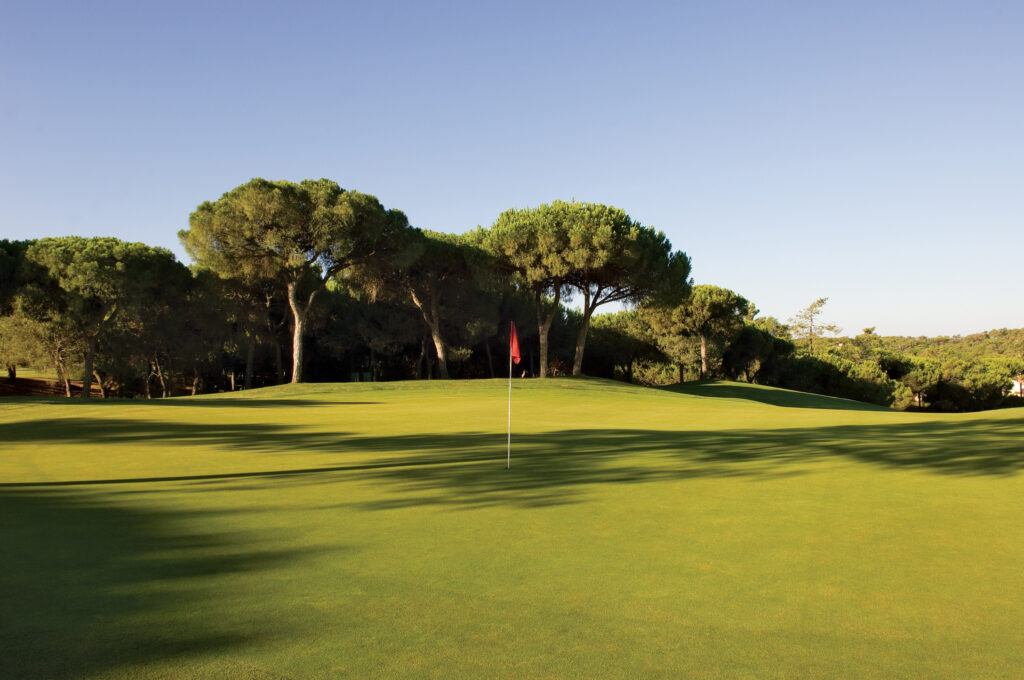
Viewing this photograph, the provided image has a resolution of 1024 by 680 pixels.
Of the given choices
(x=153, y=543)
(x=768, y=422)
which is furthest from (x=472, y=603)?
(x=768, y=422)

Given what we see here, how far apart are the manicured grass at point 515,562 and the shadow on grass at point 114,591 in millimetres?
22

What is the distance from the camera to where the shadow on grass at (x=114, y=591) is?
11.1ft

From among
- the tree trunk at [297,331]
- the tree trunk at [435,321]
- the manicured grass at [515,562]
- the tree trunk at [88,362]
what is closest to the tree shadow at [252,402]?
Answer: the tree trunk at [297,331]

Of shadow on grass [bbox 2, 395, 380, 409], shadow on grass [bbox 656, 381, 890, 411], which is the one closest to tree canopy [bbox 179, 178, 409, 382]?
shadow on grass [bbox 2, 395, 380, 409]

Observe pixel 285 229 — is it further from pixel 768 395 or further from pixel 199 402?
pixel 768 395

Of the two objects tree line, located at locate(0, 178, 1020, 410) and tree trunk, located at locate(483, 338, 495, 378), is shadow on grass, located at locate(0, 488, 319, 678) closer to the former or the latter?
tree line, located at locate(0, 178, 1020, 410)

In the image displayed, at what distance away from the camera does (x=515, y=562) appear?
16.5 ft

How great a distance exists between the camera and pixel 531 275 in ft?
125

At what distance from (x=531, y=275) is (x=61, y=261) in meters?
24.0

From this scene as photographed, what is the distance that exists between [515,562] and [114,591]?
274 centimetres

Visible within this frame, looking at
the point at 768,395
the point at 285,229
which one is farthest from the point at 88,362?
the point at 768,395

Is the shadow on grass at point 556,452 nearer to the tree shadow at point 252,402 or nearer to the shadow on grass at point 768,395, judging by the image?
the tree shadow at point 252,402

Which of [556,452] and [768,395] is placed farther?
[768,395]

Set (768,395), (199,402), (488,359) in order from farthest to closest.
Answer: (488,359) → (768,395) → (199,402)
